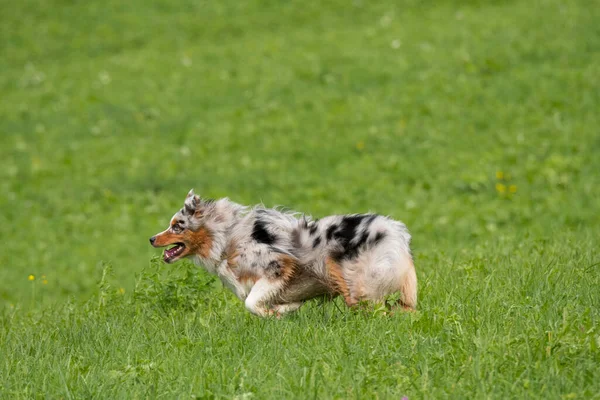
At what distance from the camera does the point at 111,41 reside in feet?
79.5

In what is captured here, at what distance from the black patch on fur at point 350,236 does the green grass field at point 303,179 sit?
1.46ft

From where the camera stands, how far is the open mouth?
6504 mm

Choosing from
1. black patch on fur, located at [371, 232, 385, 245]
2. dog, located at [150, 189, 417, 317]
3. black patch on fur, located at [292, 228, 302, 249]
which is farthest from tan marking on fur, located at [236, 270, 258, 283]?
black patch on fur, located at [371, 232, 385, 245]

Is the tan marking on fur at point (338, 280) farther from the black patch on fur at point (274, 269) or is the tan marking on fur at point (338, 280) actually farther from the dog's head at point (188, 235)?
the dog's head at point (188, 235)

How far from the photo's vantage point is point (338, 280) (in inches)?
233

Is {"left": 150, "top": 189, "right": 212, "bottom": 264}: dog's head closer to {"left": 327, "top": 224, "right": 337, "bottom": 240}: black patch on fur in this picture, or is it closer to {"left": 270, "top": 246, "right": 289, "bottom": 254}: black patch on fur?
{"left": 270, "top": 246, "right": 289, "bottom": 254}: black patch on fur

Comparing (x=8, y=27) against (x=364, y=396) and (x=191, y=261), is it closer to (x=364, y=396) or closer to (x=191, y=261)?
(x=191, y=261)

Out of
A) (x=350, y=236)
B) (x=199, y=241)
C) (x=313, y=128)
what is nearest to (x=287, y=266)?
(x=350, y=236)

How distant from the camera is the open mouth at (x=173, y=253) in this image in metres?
6.50

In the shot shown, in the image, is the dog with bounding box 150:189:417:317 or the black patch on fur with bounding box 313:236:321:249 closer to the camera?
the dog with bounding box 150:189:417:317

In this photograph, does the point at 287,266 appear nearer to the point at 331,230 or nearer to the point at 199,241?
the point at 331,230

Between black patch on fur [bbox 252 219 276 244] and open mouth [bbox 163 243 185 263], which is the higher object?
black patch on fur [bbox 252 219 276 244]

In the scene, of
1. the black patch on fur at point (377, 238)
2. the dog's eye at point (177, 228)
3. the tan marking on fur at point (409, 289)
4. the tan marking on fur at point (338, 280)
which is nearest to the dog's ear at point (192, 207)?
the dog's eye at point (177, 228)

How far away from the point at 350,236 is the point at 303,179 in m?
10.0
